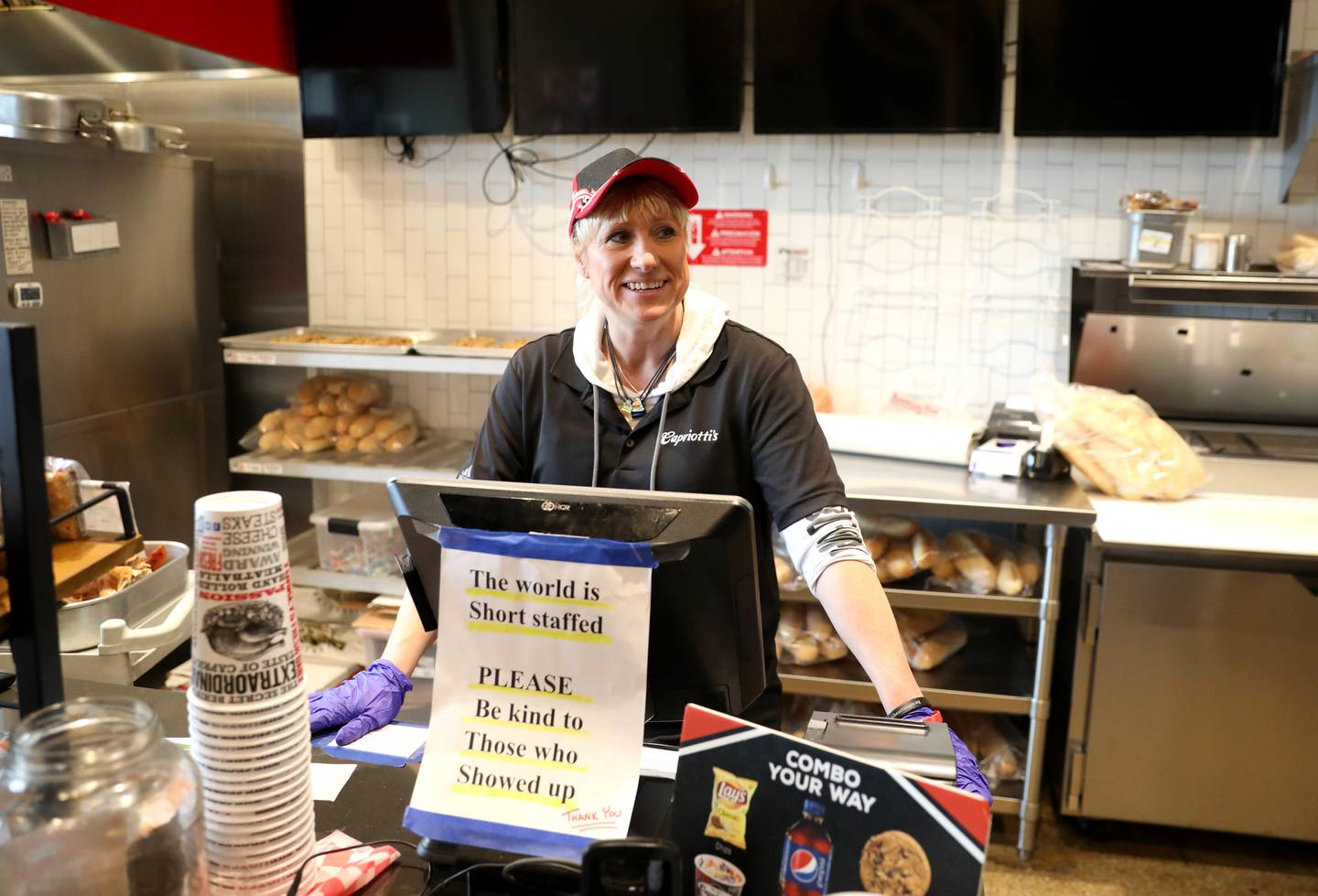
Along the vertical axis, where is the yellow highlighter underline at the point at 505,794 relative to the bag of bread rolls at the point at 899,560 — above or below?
above

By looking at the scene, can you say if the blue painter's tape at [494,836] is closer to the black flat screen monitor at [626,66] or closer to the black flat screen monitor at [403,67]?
the black flat screen monitor at [626,66]

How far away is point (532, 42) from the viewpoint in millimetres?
3504

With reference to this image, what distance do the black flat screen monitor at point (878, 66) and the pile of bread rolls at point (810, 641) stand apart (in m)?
1.48

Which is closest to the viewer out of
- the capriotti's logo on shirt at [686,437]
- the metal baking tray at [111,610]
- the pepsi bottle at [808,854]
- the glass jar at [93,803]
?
the glass jar at [93,803]

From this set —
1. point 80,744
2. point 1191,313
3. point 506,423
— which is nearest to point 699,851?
point 80,744

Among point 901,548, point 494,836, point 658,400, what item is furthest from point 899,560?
point 494,836

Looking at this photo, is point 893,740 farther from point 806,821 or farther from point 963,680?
point 963,680

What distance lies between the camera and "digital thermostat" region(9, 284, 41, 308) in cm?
293

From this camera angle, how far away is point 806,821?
93cm

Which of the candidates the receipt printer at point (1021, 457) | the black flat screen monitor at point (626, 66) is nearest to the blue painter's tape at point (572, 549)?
the receipt printer at point (1021, 457)

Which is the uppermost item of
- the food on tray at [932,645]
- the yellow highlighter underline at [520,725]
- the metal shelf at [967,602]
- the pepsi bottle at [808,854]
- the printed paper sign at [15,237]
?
the printed paper sign at [15,237]

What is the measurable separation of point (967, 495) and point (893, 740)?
1751 millimetres

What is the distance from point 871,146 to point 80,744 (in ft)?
10.0

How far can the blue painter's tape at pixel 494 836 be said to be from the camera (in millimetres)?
1058
